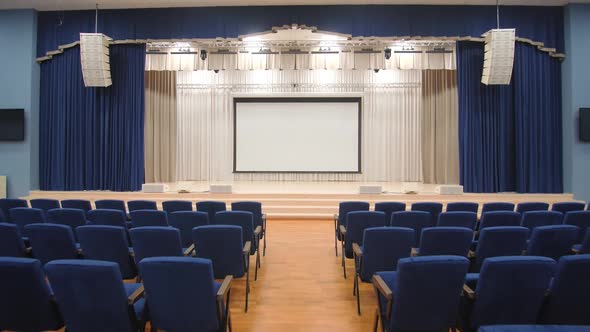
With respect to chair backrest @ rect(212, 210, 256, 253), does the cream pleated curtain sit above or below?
above

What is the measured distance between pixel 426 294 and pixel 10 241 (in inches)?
156

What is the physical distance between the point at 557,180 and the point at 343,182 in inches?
259

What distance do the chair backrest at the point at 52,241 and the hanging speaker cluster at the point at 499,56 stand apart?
1016cm

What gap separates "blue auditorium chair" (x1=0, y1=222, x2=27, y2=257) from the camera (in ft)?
12.7

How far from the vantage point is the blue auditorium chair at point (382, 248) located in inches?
153

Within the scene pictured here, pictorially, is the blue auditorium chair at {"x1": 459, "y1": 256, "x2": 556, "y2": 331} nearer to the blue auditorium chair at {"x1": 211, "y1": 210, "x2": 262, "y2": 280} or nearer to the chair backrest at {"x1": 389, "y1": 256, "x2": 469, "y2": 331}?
the chair backrest at {"x1": 389, "y1": 256, "x2": 469, "y2": 331}

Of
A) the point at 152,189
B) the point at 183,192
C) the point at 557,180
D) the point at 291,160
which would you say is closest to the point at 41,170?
the point at 152,189

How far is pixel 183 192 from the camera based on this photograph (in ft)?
35.2

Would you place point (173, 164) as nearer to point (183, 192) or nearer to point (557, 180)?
point (183, 192)

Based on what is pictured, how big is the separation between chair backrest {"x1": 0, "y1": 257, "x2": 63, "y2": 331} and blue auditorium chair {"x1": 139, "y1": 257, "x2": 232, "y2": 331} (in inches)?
27.6

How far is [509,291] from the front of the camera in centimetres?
261

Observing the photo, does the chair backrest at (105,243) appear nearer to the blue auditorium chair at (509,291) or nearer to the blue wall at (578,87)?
the blue auditorium chair at (509,291)

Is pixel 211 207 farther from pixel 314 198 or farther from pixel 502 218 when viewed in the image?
pixel 314 198

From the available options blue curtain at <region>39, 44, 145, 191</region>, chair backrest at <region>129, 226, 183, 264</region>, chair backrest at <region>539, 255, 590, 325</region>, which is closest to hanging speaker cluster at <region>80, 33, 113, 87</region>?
blue curtain at <region>39, 44, 145, 191</region>
